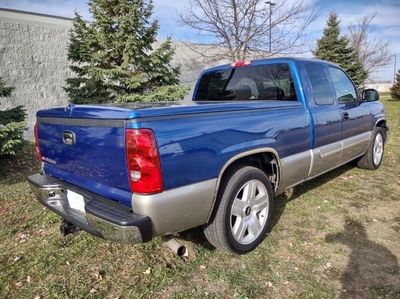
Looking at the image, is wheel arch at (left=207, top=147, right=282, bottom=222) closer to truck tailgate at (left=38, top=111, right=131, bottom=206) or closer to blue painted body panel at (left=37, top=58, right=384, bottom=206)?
blue painted body panel at (left=37, top=58, right=384, bottom=206)

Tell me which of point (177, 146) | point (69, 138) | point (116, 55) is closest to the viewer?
point (177, 146)

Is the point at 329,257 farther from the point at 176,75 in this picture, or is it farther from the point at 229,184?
the point at 176,75

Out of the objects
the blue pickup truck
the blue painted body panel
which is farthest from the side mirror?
the blue painted body panel

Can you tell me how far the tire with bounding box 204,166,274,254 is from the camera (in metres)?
2.85

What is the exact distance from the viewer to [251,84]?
4.13m

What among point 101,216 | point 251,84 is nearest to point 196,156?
point 101,216

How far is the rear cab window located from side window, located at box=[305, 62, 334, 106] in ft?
1.18

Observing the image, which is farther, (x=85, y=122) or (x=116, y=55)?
(x=116, y=55)

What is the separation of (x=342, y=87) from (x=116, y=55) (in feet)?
16.9

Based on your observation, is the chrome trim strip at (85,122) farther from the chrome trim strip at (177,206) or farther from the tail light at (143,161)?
the chrome trim strip at (177,206)

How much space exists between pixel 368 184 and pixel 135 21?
5.81 m

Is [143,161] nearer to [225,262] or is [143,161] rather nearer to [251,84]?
[225,262]

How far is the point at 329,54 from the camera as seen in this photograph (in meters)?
20.8

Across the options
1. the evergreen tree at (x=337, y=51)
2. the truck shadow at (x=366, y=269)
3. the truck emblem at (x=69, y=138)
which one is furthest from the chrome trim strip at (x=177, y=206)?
the evergreen tree at (x=337, y=51)
